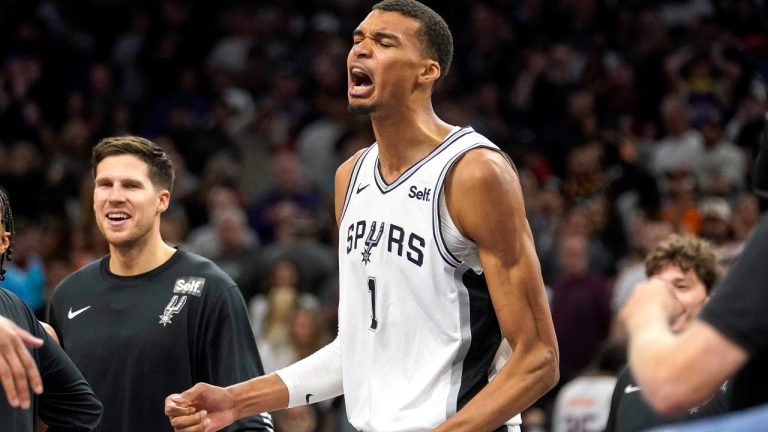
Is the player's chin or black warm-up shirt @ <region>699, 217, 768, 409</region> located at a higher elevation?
the player's chin

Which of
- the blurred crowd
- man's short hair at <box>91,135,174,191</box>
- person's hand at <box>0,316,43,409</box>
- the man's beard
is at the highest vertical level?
the blurred crowd

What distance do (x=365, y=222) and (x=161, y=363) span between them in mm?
1253

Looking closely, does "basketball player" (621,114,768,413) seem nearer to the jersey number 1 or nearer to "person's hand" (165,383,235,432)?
the jersey number 1

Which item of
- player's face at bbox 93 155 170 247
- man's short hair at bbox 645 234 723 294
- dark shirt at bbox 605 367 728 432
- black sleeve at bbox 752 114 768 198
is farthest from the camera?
man's short hair at bbox 645 234 723 294

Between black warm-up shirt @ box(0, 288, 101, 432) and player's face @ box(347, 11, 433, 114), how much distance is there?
1387 millimetres

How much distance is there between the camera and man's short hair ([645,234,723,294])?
601 cm

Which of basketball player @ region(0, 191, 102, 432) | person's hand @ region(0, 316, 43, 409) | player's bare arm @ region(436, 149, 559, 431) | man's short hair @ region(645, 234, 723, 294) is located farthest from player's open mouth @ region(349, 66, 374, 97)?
man's short hair @ region(645, 234, 723, 294)

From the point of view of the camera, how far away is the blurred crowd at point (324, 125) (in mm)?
11219

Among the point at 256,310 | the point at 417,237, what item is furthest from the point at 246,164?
the point at 417,237

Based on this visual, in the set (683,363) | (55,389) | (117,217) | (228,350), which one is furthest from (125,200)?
(683,363)

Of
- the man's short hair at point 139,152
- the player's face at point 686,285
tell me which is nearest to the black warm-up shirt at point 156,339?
the man's short hair at point 139,152

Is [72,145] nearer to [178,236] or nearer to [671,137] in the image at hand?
[178,236]

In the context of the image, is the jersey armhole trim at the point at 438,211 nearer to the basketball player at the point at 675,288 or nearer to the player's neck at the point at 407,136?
the player's neck at the point at 407,136

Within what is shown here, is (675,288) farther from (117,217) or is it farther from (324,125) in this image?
(324,125)
